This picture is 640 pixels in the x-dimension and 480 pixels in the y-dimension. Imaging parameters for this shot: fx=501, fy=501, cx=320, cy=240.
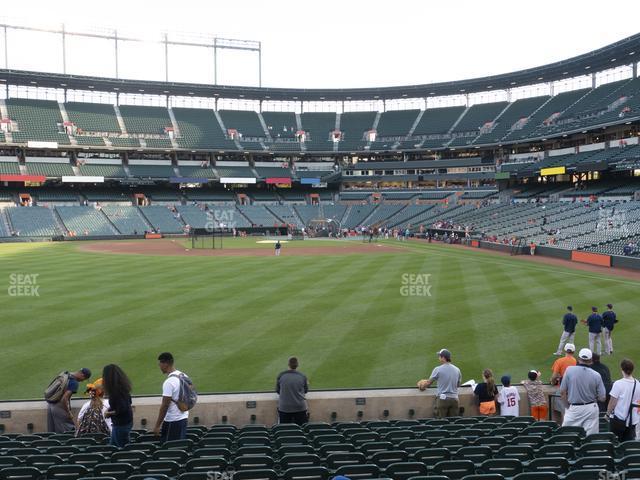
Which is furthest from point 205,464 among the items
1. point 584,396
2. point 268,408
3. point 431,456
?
point 584,396

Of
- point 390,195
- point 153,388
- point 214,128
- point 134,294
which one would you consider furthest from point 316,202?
point 153,388

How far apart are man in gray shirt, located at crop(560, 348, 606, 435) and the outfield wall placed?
2.53 m

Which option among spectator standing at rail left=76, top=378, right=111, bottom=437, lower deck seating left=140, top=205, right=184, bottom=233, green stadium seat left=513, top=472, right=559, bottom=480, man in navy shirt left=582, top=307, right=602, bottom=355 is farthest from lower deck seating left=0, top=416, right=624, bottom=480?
lower deck seating left=140, top=205, right=184, bottom=233

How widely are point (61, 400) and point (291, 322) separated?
1169 cm

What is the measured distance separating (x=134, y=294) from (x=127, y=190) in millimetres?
69543

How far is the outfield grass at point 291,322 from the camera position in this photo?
53.1 ft

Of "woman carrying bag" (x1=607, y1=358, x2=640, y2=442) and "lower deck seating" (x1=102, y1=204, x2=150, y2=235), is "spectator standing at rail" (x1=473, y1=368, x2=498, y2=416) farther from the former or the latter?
"lower deck seating" (x1=102, y1=204, x2=150, y2=235)

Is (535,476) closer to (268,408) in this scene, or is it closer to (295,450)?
(295,450)

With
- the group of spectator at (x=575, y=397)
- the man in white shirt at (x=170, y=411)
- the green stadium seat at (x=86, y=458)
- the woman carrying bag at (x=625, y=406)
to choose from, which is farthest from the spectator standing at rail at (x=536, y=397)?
the green stadium seat at (x=86, y=458)

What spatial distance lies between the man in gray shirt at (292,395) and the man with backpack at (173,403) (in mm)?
2526

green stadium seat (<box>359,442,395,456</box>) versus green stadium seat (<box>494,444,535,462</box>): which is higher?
green stadium seat (<box>494,444,535,462</box>)

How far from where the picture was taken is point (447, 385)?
11539mm

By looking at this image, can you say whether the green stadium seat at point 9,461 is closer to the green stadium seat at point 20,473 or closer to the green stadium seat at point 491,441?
the green stadium seat at point 20,473

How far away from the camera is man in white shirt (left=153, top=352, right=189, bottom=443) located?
8.48 metres
